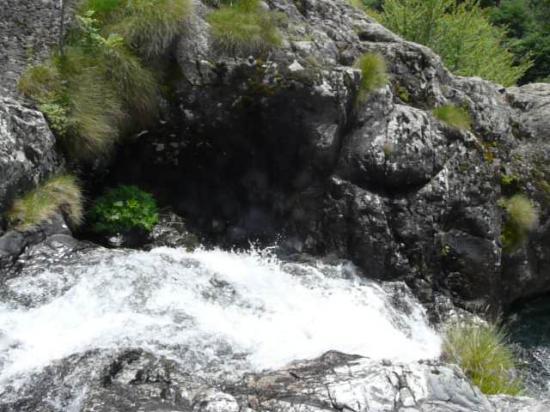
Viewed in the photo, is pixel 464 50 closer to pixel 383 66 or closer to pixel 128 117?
pixel 383 66

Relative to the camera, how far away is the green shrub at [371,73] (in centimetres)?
1039

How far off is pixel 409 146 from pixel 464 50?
11.1 meters

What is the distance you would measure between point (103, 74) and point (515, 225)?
287 inches

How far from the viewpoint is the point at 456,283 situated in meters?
10.3

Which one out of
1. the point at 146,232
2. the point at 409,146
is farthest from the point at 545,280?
the point at 146,232

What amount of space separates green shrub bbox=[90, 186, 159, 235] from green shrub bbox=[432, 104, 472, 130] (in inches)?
204

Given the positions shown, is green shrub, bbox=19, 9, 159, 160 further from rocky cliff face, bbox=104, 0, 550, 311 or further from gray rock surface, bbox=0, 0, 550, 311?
rocky cliff face, bbox=104, 0, 550, 311

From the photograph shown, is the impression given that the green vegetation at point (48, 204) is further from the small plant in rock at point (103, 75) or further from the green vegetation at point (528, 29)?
the green vegetation at point (528, 29)

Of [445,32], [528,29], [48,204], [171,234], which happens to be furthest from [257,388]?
[528,29]

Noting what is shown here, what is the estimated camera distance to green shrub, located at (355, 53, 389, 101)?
409 inches

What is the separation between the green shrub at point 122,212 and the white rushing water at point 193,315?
517 mm

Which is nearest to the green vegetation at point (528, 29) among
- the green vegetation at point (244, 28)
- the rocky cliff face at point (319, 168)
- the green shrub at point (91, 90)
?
the rocky cliff face at point (319, 168)

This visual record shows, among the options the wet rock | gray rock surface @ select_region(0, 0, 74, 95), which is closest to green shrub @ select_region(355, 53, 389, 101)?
the wet rock

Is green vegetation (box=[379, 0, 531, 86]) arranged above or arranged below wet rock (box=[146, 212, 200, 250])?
above
